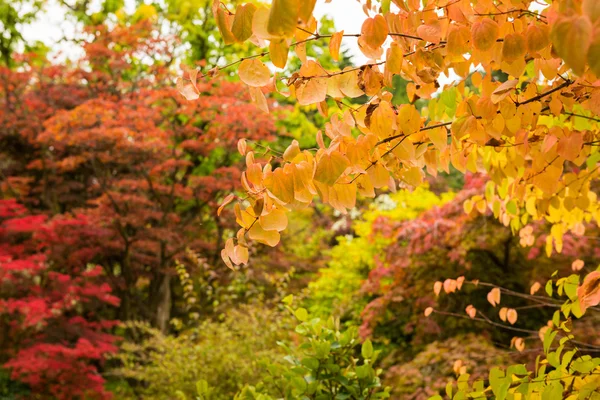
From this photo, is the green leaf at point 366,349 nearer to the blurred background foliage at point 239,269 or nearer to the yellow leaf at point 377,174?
the blurred background foliage at point 239,269

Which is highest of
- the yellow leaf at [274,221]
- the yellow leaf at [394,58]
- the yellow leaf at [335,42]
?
the yellow leaf at [335,42]

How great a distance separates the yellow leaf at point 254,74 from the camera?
→ 1114 mm

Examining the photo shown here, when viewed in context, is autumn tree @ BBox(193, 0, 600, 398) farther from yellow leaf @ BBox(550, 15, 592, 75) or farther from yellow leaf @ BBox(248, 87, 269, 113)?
yellow leaf @ BBox(550, 15, 592, 75)

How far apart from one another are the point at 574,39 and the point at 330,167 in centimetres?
59

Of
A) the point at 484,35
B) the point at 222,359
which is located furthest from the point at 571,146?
the point at 222,359

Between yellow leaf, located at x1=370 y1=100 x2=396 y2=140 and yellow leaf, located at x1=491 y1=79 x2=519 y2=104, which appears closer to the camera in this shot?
yellow leaf, located at x1=491 y1=79 x2=519 y2=104

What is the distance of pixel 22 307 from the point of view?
5.32 metres

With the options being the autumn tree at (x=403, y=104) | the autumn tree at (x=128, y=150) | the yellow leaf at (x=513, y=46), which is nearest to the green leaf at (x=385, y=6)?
the autumn tree at (x=403, y=104)

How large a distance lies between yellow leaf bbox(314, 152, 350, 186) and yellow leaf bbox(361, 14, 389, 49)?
230 mm

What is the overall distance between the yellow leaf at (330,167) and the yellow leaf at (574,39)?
21.7 inches

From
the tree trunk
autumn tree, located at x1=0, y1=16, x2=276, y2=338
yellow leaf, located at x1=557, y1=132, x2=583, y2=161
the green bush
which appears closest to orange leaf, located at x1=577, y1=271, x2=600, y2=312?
yellow leaf, located at x1=557, y1=132, x2=583, y2=161

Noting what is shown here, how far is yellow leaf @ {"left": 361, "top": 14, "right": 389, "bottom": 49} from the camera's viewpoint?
41.5 inches

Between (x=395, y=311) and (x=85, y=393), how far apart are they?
3.34 meters

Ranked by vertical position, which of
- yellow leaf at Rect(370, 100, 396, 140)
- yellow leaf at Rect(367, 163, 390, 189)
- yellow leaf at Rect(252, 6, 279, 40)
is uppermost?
yellow leaf at Rect(370, 100, 396, 140)
